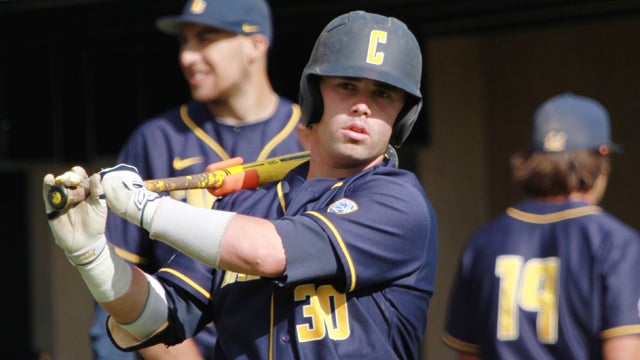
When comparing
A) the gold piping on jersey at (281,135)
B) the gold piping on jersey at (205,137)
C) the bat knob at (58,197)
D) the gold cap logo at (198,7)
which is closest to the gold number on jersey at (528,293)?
the gold piping on jersey at (281,135)

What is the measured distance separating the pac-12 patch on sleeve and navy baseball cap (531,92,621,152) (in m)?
1.13

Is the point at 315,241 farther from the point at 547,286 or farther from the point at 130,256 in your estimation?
the point at 130,256

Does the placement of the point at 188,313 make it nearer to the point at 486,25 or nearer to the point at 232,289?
the point at 232,289

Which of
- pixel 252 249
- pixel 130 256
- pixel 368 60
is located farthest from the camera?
pixel 130 256

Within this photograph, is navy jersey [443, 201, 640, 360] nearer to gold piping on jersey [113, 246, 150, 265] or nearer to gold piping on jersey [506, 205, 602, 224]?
gold piping on jersey [506, 205, 602, 224]

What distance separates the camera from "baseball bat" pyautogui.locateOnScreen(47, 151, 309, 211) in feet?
8.35

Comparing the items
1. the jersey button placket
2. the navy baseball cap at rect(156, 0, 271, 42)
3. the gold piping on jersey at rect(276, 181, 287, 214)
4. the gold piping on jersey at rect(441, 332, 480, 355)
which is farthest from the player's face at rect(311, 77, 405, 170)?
the navy baseball cap at rect(156, 0, 271, 42)

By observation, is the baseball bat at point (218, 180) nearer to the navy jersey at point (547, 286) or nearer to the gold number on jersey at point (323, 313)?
the gold number on jersey at point (323, 313)

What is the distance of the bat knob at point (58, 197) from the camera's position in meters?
2.53

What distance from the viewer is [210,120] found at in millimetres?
4156

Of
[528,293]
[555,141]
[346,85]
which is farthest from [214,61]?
[346,85]

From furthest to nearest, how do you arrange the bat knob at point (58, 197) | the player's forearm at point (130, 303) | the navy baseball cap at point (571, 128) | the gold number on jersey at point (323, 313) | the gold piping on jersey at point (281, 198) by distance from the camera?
the navy baseball cap at point (571, 128)
the gold piping on jersey at point (281, 198)
the player's forearm at point (130, 303)
the gold number on jersey at point (323, 313)
the bat knob at point (58, 197)

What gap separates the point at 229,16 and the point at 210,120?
34cm

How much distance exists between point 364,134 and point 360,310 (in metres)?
0.38
